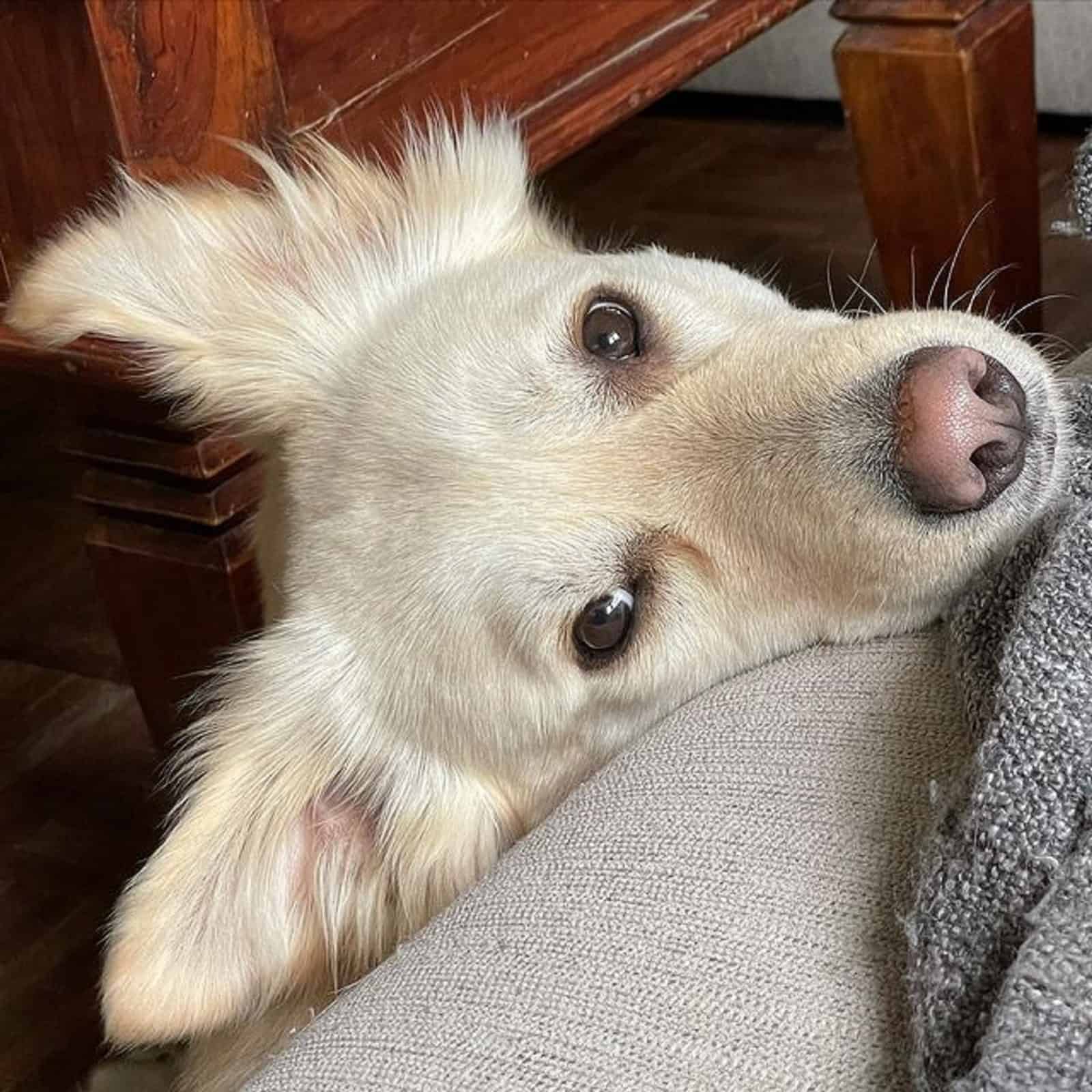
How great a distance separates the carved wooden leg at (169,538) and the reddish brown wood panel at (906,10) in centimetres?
92

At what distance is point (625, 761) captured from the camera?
2.50 ft

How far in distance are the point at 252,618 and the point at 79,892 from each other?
0.64 metres

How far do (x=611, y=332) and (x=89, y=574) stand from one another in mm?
1484

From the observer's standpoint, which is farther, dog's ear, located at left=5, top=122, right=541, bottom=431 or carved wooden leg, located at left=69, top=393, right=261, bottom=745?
carved wooden leg, located at left=69, top=393, right=261, bottom=745

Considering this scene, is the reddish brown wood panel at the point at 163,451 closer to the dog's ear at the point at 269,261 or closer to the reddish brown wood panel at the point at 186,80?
the dog's ear at the point at 269,261

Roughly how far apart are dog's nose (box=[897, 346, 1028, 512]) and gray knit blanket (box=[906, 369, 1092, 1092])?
19 centimetres

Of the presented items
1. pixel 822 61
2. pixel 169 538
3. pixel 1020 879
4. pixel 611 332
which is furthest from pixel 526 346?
pixel 822 61

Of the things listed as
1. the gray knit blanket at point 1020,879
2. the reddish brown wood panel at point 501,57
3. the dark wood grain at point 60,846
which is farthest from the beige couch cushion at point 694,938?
the dark wood grain at point 60,846

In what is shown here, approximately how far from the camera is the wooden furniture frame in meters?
1.09

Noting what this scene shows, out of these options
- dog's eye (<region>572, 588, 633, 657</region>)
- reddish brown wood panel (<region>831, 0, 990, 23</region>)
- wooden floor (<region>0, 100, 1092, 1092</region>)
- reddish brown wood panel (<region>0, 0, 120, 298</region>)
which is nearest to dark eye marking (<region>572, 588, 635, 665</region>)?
dog's eye (<region>572, 588, 633, 657</region>)

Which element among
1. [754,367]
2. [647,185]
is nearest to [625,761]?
[754,367]

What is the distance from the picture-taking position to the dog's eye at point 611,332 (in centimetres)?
105

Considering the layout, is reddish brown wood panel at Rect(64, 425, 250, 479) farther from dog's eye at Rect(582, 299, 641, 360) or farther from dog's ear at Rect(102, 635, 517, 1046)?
dog's eye at Rect(582, 299, 641, 360)

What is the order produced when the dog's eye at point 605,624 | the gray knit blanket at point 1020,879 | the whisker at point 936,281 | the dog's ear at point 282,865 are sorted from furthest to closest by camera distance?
1. the whisker at point 936,281
2. the dog's eye at point 605,624
3. the dog's ear at point 282,865
4. the gray knit blanket at point 1020,879
